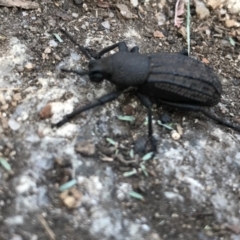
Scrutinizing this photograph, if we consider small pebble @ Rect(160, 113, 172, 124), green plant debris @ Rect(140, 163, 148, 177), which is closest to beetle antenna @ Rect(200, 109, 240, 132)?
small pebble @ Rect(160, 113, 172, 124)

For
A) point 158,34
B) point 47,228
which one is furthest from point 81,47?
point 47,228

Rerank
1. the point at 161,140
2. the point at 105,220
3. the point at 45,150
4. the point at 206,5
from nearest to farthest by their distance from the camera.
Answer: the point at 105,220 < the point at 45,150 < the point at 161,140 < the point at 206,5

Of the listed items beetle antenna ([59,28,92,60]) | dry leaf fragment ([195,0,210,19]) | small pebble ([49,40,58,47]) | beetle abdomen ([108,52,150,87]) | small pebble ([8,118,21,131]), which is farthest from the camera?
dry leaf fragment ([195,0,210,19])

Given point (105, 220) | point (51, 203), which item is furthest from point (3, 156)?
point (105, 220)

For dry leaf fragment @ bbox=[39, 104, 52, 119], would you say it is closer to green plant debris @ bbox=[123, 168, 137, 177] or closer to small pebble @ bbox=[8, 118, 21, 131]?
small pebble @ bbox=[8, 118, 21, 131]

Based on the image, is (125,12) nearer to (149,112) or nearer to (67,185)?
(149,112)

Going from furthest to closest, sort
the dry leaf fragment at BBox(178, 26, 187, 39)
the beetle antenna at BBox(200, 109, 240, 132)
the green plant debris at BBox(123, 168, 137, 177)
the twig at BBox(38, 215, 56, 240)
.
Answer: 1. the dry leaf fragment at BBox(178, 26, 187, 39)
2. the beetle antenna at BBox(200, 109, 240, 132)
3. the green plant debris at BBox(123, 168, 137, 177)
4. the twig at BBox(38, 215, 56, 240)

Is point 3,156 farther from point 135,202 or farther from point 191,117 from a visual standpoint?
point 191,117
